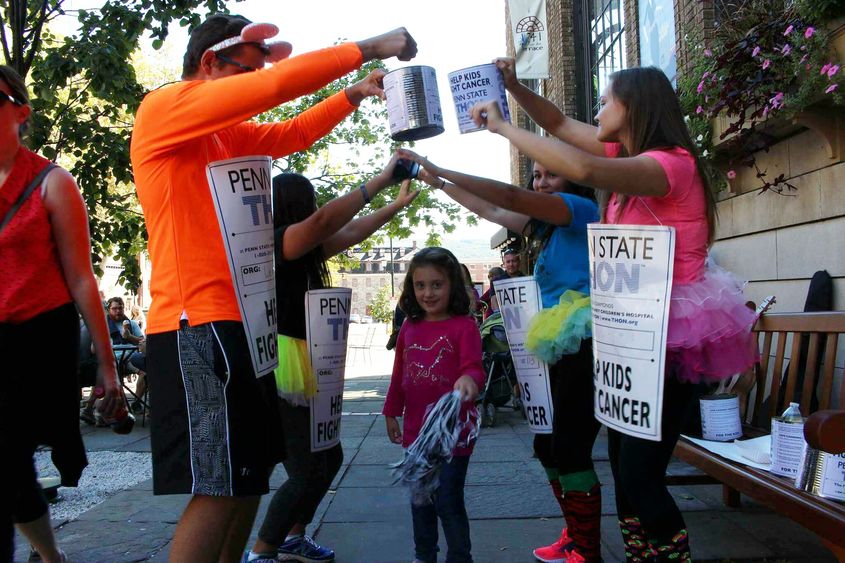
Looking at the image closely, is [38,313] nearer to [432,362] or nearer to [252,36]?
[252,36]

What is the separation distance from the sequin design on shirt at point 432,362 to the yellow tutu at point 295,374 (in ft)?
1.50

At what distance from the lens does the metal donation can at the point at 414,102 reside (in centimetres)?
259

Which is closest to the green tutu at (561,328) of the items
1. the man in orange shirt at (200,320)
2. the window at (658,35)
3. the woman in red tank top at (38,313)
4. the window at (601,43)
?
the man in orange shirt at (200,320)

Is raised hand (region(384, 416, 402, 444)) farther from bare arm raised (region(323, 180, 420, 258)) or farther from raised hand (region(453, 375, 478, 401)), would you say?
bare arm raised (region(323, 180, 420, 258))

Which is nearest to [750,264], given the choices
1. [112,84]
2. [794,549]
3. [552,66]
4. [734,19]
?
[734,19]

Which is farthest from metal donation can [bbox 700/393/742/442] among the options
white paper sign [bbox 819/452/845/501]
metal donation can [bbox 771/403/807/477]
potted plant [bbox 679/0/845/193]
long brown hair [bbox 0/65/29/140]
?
long brown hair [bbox 0/65/29/140]

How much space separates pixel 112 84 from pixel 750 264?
5.24 metres

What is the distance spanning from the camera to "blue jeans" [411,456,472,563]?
119 inches

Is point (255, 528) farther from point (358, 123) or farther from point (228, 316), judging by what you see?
point (358, 123)

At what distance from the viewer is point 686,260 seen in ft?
7.73

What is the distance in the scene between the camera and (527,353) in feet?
10.7

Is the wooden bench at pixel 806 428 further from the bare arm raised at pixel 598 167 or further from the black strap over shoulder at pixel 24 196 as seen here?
the black strap over shoulder at pixel 24 196

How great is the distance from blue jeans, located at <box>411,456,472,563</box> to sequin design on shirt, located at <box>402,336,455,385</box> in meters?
0.39

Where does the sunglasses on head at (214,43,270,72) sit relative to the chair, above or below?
above
